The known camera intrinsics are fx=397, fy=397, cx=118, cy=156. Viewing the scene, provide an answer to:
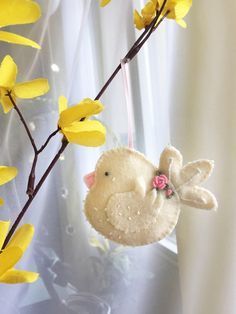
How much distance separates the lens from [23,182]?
76 centimetres

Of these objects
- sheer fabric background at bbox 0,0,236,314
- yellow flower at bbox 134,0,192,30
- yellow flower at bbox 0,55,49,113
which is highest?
yellow flower at bbox 134,0,192,30

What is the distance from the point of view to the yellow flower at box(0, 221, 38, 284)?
14.7 inches

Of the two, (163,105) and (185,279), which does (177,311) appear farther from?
(163,105)

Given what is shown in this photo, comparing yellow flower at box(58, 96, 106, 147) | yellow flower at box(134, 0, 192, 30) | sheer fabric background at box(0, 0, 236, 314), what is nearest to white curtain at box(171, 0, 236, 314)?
sheer fabric background at box(0, 0, 236, 314)

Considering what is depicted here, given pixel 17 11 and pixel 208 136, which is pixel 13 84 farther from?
pixel 208 136

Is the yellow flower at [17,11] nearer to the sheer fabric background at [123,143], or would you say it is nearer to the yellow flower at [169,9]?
the yellow flower at [169,9]

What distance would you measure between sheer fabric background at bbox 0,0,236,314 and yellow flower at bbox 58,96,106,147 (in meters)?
0.31

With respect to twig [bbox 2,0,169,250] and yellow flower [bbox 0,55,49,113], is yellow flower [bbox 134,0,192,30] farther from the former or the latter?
yellow flower [bbox 0,55,49,113]

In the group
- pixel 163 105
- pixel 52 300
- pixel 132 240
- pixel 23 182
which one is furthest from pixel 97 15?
pixel 52 300

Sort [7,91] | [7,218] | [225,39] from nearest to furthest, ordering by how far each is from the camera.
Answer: [7,91]
[225,39]
[7,218]

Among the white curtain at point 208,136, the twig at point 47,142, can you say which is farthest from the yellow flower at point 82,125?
the white curtain at point 208,136

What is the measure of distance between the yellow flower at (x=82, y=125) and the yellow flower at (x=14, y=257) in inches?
4.4

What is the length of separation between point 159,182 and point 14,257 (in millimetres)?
230

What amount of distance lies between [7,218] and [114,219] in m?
0.31
